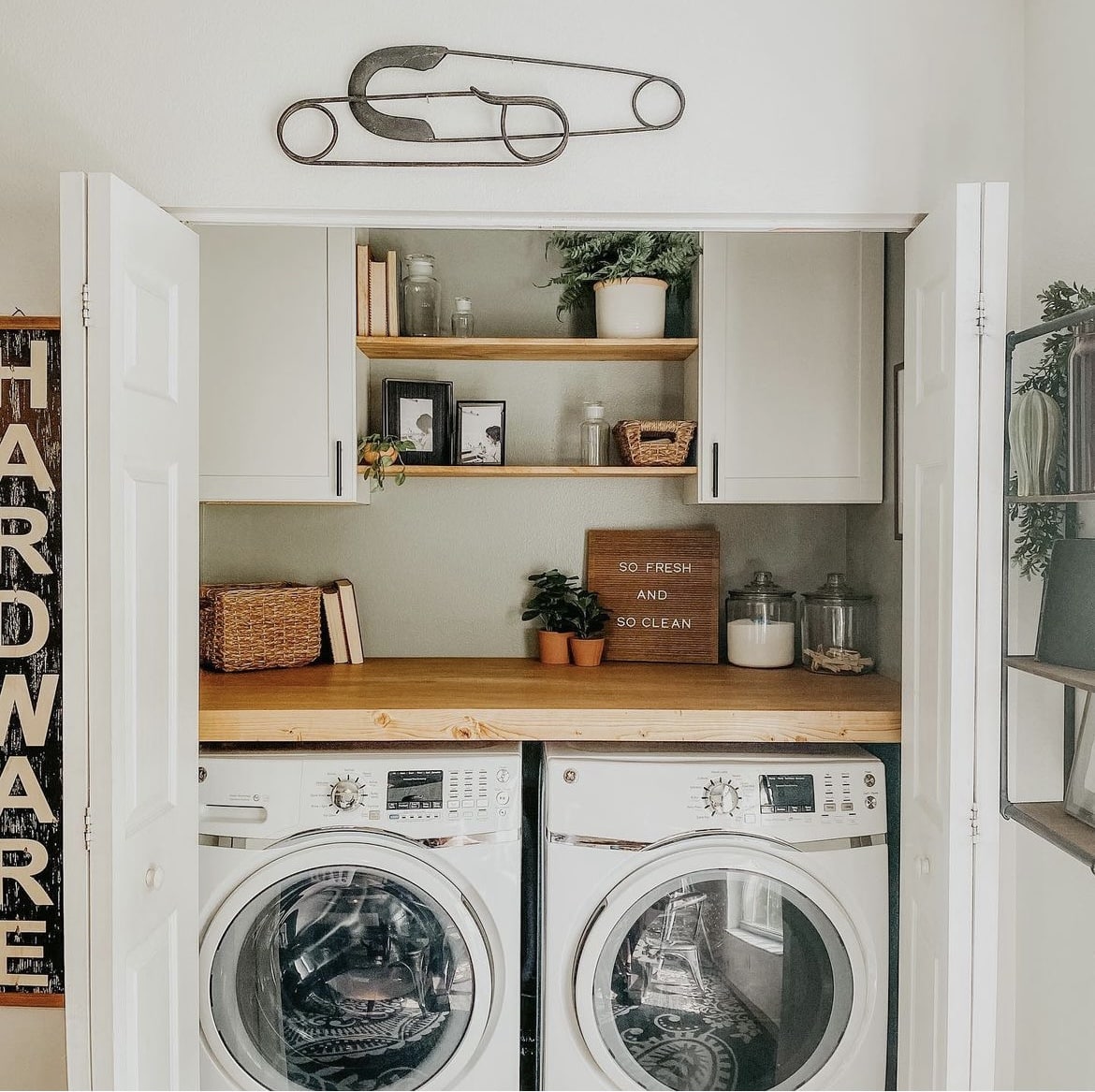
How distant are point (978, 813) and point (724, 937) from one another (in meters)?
0.69

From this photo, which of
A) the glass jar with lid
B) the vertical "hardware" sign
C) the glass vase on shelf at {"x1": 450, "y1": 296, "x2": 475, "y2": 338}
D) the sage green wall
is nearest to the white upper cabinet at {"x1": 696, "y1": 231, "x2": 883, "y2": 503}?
the glass jar with lid

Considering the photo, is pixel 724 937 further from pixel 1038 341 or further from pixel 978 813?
pixel 1038 341

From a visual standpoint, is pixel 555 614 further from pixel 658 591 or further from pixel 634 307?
pixel 634 307

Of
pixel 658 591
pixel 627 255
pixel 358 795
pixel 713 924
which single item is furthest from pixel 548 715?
pixel 627 255

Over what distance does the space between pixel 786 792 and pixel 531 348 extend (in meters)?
1.33

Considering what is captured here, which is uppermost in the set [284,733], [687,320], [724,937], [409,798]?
[687,320]

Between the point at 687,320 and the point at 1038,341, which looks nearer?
the point at 1038,341

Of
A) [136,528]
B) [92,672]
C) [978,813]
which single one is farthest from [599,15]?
[978,813]

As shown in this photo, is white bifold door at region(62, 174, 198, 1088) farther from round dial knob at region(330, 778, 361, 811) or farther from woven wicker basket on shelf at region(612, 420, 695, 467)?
woven wicker basket on shelf at region(612, 420, 695, 467)

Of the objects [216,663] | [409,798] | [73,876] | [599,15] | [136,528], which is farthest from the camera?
[216,663]

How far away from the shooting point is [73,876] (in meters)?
1.53

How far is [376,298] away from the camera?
104 inches

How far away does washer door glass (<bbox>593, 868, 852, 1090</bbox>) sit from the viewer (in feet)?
6.85

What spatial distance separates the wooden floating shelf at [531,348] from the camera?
262cm
